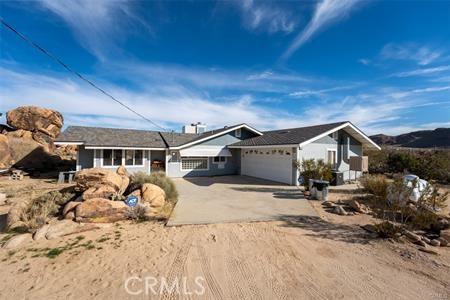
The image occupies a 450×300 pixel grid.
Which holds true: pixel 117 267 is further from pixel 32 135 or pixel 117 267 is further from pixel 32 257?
pixel 32 135

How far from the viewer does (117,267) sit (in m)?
5.85

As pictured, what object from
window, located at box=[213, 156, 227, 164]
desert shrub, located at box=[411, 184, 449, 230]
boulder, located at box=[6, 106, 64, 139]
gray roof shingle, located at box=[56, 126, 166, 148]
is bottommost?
desert shrub, located at box=[411, 184, 449, 230]

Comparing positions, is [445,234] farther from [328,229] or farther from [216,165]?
[216,165]

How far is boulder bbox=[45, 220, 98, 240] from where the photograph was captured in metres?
7.85

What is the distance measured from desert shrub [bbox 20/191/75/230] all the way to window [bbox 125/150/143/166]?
10.4 metres

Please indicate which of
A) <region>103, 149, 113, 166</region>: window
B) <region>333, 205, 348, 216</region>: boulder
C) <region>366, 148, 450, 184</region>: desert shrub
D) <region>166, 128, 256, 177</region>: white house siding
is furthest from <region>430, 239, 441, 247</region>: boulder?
<region>103, 149, 113, 166</region>: window

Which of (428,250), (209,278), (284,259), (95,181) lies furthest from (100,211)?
(428,250)

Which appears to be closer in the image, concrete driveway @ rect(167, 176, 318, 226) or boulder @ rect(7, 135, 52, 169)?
concrete driveway @ rect(167, 176, 318, 226)

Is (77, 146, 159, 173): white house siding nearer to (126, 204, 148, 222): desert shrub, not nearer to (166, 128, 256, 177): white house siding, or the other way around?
(166, 128, 256, 177): white house siding

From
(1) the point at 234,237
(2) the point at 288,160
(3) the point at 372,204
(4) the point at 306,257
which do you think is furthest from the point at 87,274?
(2) the point at 288,160

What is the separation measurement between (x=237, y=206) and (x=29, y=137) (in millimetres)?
33063

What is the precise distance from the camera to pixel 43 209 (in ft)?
30.4

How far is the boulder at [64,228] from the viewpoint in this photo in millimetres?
7855

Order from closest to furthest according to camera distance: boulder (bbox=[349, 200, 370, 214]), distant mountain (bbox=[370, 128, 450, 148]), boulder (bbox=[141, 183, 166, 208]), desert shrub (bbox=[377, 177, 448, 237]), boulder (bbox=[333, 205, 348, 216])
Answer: desert shrub (bbox=[377, 177, 448, 237]) → boulder (bbox=[333, 205, 348, 216]) → boulder (bbox=[141, 183, 166, 208]) → boulder (bbox=[349, 200, 370, 214]) → distant mountain (bbox=[370, 128, 450, 148])
